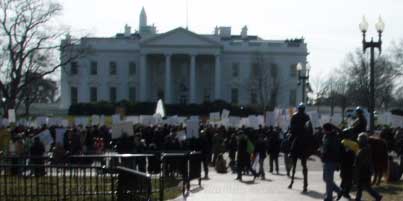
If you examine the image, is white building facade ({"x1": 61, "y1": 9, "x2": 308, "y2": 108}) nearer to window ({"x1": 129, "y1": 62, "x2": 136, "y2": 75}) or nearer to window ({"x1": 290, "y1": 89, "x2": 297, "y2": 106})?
window ({"x1": 290, "y1": 89, "x2": 297, "y2": 106})

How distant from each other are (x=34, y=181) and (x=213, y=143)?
17103mm

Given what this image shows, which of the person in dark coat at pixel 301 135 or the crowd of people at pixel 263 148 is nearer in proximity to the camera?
the crowd of people at pixel 263 148

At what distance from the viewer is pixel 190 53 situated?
126 meters

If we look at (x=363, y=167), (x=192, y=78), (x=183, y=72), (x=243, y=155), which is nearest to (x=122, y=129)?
(x=243, y=155)

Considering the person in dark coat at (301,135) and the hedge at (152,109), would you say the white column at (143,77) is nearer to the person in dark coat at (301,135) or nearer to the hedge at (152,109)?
the hedge at (152,109)

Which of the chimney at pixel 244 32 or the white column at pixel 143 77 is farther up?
the chimney at pixel 244 32

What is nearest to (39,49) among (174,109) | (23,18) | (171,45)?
(23,18)

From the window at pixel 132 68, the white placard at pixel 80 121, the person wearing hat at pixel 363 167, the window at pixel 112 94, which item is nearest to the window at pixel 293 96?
the window at pixel 132 68

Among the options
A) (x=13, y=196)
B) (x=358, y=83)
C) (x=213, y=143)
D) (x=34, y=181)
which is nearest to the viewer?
(x=13, y=196)

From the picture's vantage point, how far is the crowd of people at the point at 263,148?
17484 mm

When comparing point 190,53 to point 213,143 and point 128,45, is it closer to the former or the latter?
point 128,45

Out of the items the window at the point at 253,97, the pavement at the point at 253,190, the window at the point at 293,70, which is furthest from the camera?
the window at the point at 293,70

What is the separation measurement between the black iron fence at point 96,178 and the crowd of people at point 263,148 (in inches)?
15.6

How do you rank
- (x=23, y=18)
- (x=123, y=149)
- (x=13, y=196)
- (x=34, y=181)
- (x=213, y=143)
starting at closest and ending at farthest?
(x=13, y=196)
(x=34, y=181)
(x=123, y=149)
(x=213, y=143)
(x=23, y=18)
